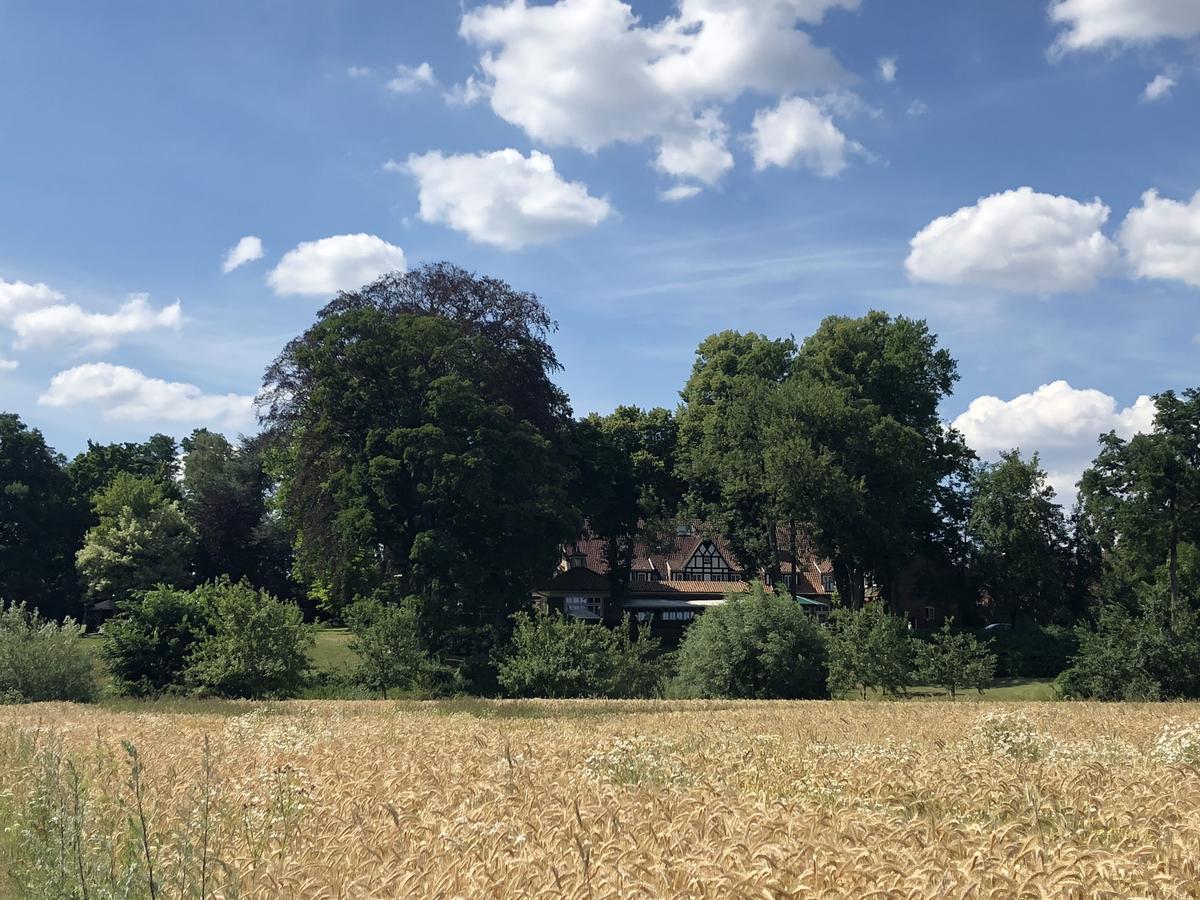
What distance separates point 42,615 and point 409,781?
267ft

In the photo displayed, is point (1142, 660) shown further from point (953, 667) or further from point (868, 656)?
point (868, 656)

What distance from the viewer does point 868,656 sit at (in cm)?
3944

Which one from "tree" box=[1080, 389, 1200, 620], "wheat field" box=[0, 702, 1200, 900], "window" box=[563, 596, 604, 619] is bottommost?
"window" box=[563, 596, 604, 619]

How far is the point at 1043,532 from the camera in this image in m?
69.1

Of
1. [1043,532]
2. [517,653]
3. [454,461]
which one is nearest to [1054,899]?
[517,653]

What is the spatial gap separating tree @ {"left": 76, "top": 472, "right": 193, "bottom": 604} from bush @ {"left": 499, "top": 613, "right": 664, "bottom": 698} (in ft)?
140

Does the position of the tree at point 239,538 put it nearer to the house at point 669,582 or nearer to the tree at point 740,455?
the house at point 669,582

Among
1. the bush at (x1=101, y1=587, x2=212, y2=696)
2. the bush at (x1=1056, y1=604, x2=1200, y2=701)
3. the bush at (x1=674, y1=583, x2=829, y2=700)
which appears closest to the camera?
the bush at (x1=1056, y1=604, x2=1200, y2=701)

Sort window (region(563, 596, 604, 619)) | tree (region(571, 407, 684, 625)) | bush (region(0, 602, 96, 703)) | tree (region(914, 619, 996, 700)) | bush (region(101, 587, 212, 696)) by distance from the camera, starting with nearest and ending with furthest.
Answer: bush (region(0, 602, 96, 703)) < bush (region(101, 587, 212, 696)) < tree (region(914, 619, 996, 700)) < tree (region(571, 407, 684, 625)) < window (region(563, 596, 604, 619))

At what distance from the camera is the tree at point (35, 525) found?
77062mm

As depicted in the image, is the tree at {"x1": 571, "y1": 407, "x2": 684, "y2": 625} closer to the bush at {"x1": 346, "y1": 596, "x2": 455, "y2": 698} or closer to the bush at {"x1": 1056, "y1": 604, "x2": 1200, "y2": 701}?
the bush at {"x1": 346, "y1": 596, "x2": 455, "y2": 698}

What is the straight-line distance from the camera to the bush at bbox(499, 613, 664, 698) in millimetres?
40469

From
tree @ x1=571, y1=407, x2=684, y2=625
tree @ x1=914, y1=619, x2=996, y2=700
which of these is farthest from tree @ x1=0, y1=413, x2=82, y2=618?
tree @ x1=914, y1=619, x2=996, y2=700

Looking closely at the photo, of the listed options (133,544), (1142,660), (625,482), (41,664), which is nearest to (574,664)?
(41,664)
